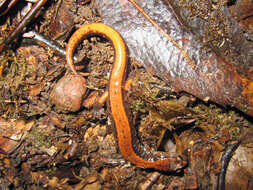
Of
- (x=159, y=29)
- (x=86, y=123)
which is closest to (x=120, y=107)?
(x=86, y=123)

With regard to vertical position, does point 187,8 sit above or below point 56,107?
above

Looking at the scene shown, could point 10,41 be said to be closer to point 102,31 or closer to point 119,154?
point 102,31

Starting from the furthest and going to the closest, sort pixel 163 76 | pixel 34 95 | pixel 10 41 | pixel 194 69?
pixel 34 95
pixel 10 41
pixel 163 76
pixel 194 69

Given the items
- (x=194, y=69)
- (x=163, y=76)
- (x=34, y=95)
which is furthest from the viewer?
(x=34, y=95)

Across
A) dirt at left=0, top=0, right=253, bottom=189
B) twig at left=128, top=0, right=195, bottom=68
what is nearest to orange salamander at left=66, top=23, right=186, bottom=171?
dirt at left=0, top=0, right=253, bottom=189

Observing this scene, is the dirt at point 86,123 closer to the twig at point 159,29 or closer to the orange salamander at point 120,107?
the orange salamander at point 120,107

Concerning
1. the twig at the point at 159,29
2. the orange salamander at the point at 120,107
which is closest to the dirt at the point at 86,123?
the orange salamander at the point at 120,107

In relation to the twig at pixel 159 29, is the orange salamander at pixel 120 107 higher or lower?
lower

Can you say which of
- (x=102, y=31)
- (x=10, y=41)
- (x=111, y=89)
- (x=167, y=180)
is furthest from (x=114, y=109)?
(x=10, y=41)
